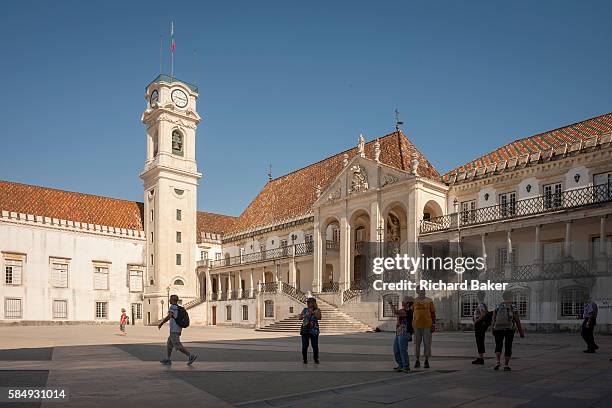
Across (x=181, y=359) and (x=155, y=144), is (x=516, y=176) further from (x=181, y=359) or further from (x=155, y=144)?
(x=155, y=144)

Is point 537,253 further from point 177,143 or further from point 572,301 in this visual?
point 177,143

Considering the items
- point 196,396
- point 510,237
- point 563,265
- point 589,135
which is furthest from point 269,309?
point 196,396

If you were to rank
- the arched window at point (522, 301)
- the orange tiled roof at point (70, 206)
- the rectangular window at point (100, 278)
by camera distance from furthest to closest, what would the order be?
the rectangular window at point (100, 278) < the orange tiled roof at point (70, 206) < the arched window at point (522, 301)

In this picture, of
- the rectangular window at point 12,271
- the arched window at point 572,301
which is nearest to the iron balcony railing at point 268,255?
the rectangular window at point 12,271

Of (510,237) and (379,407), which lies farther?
(510,237)

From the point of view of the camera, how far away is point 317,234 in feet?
131

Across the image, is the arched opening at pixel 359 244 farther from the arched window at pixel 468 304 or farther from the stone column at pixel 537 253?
the stone column at pixel 537 253

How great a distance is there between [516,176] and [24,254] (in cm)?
3973

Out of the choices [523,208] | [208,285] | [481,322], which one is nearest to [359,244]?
[523,208]

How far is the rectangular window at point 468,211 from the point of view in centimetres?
3222

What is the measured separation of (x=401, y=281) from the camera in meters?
32.5

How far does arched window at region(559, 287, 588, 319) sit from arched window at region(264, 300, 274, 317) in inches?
800

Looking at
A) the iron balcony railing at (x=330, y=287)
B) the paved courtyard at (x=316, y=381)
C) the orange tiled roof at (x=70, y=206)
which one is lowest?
the iron balcony railing at (x=330, y=287)

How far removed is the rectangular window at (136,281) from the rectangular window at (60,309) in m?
6.30
